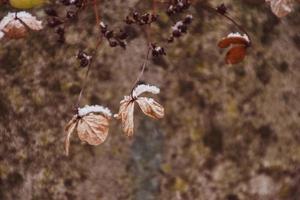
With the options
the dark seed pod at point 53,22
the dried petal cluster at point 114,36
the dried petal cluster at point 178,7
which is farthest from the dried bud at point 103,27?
the dried petal cluster at point 178,7

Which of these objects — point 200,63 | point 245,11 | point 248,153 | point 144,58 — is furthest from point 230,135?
point 245,11

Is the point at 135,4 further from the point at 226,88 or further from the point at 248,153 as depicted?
the point at 248,153

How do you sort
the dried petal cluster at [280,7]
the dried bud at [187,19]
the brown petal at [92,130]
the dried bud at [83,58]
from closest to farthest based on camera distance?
the brown petal at [92,130], the dried bud at [83,58], the dried bud at [187,19], the dried petal cluster at [280,7]

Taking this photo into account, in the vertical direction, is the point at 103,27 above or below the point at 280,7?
below

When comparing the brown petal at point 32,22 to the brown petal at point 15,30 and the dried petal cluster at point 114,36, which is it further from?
the dried petal cluster at point 114,36

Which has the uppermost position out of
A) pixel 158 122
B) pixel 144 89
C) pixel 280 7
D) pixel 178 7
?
pixel 280 7

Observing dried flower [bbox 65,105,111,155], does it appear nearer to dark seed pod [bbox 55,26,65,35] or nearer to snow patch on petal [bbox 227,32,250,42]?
dark seed pod [bbox 55,26,65,35]

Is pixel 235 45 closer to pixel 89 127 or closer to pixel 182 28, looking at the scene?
pixel 182 28

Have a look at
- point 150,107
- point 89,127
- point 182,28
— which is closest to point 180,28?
point 182,28
